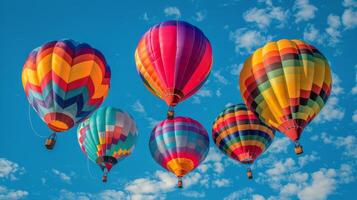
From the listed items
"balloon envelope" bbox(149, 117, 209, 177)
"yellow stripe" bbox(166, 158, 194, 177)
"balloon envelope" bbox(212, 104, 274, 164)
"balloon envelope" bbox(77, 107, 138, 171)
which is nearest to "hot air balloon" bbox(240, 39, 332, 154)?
"balloon envelope" bbox(212, 104, 274, 164)

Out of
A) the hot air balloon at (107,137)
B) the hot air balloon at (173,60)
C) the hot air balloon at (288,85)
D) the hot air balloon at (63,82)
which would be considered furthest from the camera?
the hot air balloon at (107,137)

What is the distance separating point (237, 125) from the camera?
66.5ft

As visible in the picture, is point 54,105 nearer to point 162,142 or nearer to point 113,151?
point 113,151

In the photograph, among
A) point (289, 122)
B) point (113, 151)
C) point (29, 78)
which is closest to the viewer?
point (289, 122)

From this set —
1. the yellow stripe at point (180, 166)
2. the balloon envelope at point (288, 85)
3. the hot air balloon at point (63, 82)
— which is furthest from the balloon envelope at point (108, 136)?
the balloon envelope at point (288, 85)

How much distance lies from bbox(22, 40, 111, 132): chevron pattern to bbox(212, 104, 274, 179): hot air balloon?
5.70 m

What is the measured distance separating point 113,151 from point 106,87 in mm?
3307

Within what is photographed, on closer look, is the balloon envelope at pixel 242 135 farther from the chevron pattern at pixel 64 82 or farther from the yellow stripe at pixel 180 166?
the chevron pattern at pixel 64 82

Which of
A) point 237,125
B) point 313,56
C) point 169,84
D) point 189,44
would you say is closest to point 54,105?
point 169,84

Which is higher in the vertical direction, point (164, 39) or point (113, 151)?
point (164, 39)

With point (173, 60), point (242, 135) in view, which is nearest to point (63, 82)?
point (173, 60)

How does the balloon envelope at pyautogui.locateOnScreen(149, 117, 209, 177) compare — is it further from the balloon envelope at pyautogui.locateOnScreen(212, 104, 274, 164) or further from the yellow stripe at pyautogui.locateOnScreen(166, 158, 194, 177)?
the balloon envelope at pyautogui.locateOnScreen(212, 104, 274, 164)

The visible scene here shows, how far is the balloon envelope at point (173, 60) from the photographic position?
16.9m

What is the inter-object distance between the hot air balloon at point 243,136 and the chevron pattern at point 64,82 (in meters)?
5.70
